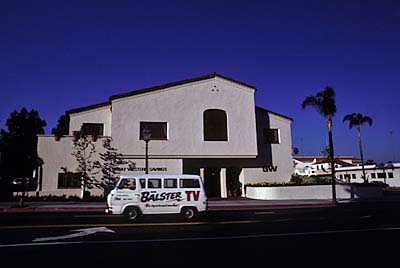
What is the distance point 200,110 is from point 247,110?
4203 mm

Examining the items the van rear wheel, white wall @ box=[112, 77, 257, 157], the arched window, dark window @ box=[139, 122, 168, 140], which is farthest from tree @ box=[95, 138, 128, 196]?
the van rear wheel

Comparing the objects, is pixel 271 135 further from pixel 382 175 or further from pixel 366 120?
pixel 382 175

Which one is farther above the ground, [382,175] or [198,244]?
[382,175]

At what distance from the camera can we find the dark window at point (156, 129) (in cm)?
2528

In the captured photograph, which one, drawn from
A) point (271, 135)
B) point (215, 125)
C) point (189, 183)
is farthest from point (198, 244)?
point (271, 135)

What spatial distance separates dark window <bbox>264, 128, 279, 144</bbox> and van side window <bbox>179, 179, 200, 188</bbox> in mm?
16317

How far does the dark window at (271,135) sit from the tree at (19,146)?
76.1ft

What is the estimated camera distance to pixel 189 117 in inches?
1024

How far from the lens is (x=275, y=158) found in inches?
1141

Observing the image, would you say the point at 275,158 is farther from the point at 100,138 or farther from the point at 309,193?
the point at 100,138

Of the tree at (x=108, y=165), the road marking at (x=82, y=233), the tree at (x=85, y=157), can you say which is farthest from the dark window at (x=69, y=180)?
the road marking at (x=82, y=233)

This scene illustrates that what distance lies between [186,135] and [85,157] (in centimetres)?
805

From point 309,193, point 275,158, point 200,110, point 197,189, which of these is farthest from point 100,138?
point 309,193

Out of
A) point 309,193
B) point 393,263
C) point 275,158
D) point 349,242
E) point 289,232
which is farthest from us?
point 275,158
